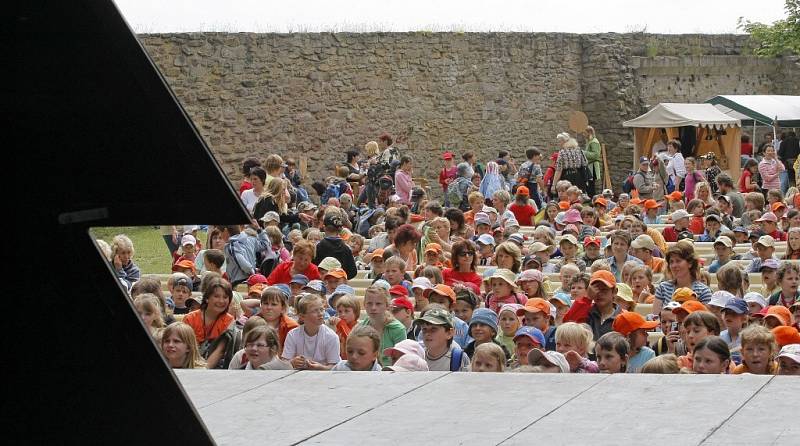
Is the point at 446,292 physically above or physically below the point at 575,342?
above

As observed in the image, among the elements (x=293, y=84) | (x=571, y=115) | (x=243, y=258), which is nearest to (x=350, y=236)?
(x=243, y=258)

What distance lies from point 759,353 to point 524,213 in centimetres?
1000

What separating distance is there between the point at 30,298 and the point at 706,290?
24.0 ft

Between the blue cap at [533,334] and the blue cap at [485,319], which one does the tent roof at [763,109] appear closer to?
the blue cap at [485,319]

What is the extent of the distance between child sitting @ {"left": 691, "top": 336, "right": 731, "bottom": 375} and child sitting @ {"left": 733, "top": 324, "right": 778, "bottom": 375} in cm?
12

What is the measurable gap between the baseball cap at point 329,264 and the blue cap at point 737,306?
3607mm

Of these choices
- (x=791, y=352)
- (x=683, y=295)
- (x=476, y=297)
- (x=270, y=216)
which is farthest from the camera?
(x=270, y=216)

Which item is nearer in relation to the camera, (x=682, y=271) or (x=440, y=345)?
(x=440, y=345)

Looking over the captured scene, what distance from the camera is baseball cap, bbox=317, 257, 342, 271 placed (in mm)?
10133

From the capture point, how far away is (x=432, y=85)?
28172 millimetres

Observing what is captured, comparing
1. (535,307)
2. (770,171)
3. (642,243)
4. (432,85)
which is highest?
(432,85)

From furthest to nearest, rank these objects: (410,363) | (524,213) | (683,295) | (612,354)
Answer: (524,213), (683,295), (612,354), (410,363)

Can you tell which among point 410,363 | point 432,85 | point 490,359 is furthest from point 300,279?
point 432,85

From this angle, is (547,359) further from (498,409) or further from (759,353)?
(498,409)
